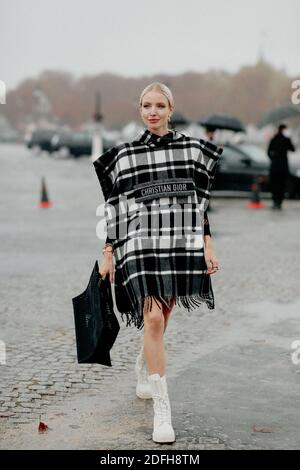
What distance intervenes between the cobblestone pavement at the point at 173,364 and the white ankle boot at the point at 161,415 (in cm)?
7

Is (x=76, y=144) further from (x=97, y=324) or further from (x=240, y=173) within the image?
(x=97, y=324)

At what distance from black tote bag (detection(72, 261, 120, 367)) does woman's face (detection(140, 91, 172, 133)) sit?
0.81m

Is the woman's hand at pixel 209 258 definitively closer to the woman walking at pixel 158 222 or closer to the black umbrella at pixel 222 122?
the woman walking at pixel 158 222

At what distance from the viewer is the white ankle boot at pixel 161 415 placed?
4387 mm

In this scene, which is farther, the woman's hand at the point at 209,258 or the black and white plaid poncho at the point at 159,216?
the woman's hand at the point at 209,258

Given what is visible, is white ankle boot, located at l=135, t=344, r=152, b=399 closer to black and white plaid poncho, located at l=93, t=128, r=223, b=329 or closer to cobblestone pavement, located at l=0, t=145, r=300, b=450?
cobblestone pavement, located at l=0, t=145, r=300, b=450

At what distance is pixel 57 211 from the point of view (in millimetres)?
18188

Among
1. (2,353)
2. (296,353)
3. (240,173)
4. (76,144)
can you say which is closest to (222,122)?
(240,173)

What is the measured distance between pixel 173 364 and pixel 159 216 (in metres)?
1.87

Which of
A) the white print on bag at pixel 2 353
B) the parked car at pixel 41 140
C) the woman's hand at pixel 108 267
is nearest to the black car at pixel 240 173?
the white print on bag at pixel 2 353

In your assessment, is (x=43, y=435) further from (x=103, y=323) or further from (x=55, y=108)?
(x=55, y=108)

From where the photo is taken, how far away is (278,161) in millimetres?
19016

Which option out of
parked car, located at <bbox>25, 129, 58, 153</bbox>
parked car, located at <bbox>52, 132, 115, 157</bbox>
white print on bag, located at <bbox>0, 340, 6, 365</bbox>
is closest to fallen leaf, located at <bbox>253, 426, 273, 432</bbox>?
white print on bag, located at <bbox>0, 340, 6, 365</bbox>
